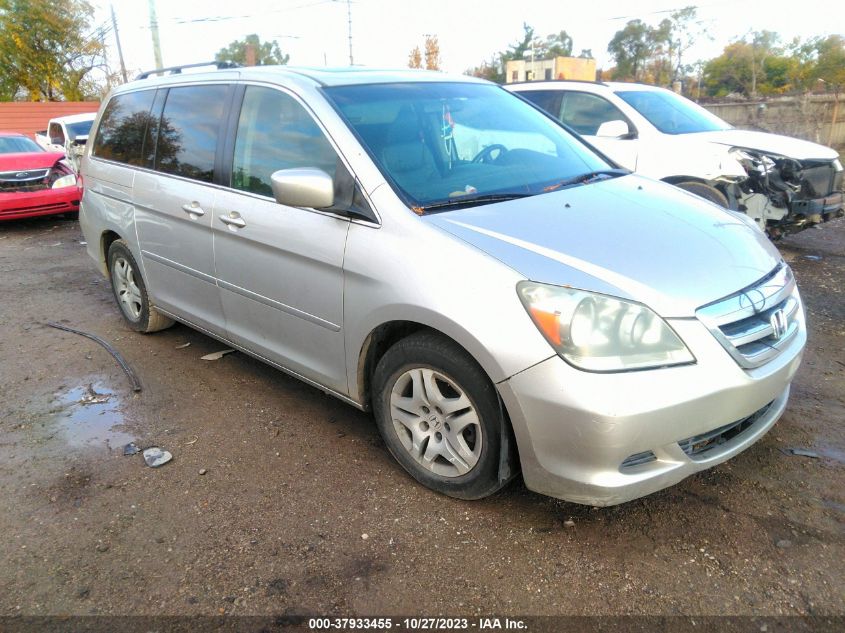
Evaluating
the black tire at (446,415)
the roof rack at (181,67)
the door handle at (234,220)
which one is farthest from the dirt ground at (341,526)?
the roof rack at (181,67)

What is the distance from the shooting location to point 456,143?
11.1 ft

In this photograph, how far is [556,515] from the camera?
2.80 metres

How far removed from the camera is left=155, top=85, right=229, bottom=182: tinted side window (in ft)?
12.5

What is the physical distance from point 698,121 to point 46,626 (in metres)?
7.48

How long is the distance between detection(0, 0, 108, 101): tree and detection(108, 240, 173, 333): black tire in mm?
28815

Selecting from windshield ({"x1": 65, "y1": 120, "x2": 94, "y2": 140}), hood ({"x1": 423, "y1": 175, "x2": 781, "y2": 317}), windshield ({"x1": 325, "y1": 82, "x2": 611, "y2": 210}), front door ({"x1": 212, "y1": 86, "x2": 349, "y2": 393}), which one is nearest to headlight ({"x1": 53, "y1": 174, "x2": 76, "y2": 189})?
windshield ({"x1": 65, "y1": 120, "x2": 94, "y2": 140})

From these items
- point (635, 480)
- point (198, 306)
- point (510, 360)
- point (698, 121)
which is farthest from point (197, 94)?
point (698, 121)

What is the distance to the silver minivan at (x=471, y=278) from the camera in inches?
91.8

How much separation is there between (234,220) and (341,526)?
1735 millimetres

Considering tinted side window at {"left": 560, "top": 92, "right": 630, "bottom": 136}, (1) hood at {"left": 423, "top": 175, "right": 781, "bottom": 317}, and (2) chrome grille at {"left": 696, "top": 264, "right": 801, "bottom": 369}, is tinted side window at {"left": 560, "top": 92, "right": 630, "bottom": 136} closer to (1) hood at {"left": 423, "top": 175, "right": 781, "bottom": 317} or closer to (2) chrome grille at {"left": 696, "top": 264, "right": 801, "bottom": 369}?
(1) hood at {"left": 423, "top": 175, "right": 781, "bottom": 317}

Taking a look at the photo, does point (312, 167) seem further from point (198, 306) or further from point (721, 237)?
point (721, 237)

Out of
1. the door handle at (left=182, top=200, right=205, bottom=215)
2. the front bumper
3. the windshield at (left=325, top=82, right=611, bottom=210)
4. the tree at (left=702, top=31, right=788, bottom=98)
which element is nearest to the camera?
the front bumper

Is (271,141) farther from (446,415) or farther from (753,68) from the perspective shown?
(753,68)

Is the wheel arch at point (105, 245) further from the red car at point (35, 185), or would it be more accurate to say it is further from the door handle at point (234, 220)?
the red car at point (35, 185)
